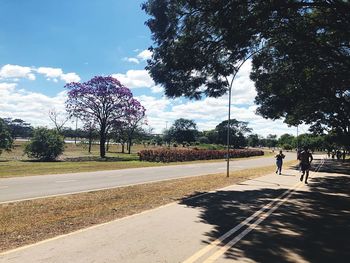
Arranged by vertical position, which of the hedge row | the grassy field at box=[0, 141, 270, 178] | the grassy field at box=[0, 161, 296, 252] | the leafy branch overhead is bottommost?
the grassy field at box=[0, 161, 296, 252]

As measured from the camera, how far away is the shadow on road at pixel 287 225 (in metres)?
6.94

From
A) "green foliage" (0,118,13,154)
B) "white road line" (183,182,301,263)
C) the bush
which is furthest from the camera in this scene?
the bush

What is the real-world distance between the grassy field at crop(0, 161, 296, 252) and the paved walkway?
2.07 feet

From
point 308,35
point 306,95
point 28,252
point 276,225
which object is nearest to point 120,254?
point 28,252

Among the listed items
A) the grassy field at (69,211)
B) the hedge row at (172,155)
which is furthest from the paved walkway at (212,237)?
the hedge row at (172,155)

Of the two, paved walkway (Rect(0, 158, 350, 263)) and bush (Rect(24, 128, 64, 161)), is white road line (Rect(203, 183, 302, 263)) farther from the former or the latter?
bush (Rect(24, 128, 64, 161))

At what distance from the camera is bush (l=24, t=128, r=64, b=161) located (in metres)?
43.2

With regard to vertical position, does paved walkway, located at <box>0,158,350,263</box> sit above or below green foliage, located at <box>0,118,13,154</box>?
below

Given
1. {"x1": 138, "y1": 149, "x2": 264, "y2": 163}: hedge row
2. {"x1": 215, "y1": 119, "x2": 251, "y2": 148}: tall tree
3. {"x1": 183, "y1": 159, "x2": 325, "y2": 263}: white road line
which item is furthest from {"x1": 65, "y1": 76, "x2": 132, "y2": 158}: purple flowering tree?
{"x1": 215, "y1": 119, "x2": 251, "y2": 148}: tall tree

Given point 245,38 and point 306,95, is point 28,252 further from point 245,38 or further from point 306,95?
point 306,95

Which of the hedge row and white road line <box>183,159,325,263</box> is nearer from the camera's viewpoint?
white road line <box>183,159,325,263</box>

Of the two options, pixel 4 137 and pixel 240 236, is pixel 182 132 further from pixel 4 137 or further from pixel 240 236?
pixel 240 236

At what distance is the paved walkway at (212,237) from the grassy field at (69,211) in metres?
0.63

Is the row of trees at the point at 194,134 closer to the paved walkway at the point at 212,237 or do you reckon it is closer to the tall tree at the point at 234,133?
the tall tree at the point at 234,133
